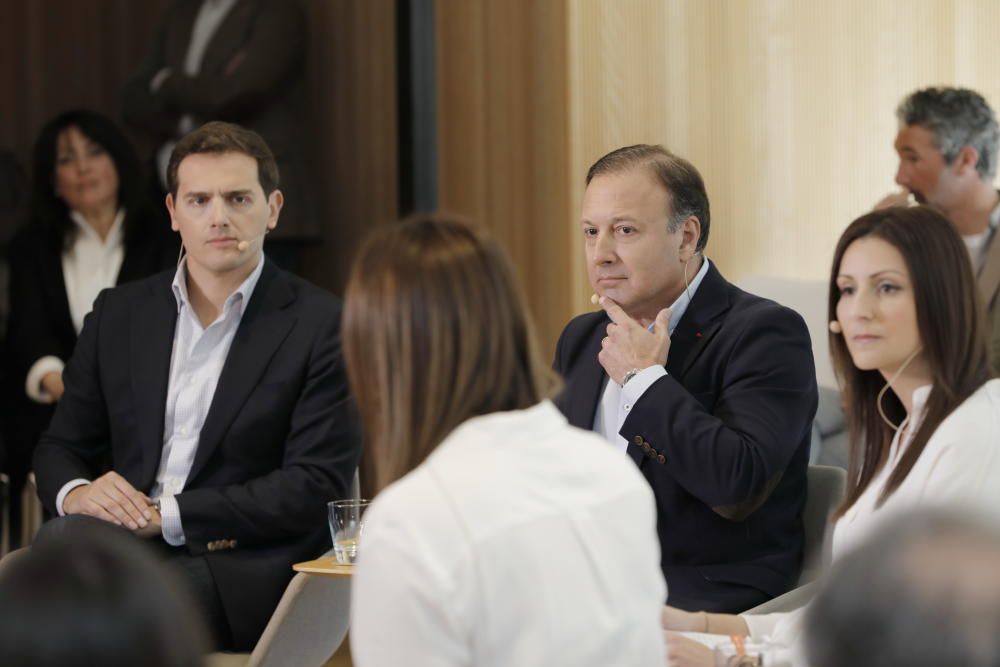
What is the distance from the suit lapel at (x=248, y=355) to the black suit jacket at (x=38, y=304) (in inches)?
58.3

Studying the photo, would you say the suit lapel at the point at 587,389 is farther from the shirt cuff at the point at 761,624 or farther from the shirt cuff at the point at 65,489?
the shirt cuff at the point at 65,489

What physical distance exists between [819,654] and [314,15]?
4979 millimetres

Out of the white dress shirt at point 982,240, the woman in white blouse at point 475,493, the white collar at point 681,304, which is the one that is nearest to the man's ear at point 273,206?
the white collar at point 681,304

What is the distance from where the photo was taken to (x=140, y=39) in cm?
626

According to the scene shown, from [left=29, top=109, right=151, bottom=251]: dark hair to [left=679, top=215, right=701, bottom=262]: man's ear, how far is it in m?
2.38

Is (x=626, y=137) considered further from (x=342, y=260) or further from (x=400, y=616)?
(x=400, y=616)

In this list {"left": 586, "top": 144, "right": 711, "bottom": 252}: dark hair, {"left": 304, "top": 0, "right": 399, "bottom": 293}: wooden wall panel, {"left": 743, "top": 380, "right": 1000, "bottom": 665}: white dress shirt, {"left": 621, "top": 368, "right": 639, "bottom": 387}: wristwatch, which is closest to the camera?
{"left": 743, "top": 380, "right": 1000, "bottom": 665}: white dress shirt

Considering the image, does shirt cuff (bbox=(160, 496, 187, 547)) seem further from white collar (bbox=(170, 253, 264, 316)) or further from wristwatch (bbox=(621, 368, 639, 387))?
wristwatch (bbox=(621, 368, 639, 387))

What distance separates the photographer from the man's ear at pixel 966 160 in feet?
14.7

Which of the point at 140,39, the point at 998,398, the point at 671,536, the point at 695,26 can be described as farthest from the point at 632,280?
the point at 140,39

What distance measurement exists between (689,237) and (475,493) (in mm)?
1617

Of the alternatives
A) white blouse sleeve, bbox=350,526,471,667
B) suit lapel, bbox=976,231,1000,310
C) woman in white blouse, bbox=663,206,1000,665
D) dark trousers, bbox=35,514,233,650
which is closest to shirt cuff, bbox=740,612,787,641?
woman in white blouse, bbox=663,206,1000,665

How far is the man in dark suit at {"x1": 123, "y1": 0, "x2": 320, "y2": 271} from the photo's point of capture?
5090 millimetres

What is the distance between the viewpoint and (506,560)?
1.49 metres
